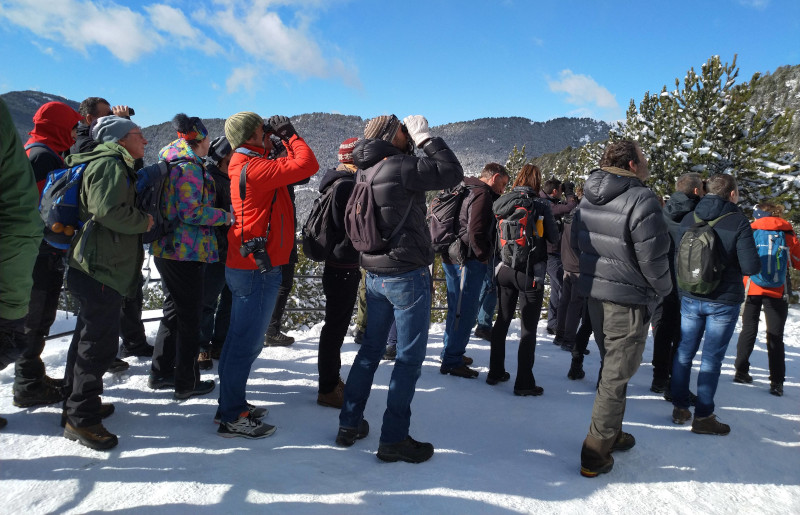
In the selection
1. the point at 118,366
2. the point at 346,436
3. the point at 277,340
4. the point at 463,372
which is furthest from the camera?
the point at 277,340

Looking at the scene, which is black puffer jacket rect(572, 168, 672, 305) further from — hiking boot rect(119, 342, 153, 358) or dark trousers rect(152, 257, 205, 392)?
hiking boot rect(119, 342, 153, 358)

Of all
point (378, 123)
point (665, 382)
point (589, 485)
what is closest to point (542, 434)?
point (589, 485)

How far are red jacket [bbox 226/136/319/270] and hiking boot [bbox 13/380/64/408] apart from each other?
1.74 m

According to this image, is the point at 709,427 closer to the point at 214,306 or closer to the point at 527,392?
the point at 527,392

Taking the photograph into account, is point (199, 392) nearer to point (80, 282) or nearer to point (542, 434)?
point (80, 282)

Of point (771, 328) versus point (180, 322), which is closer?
point (180, 322)

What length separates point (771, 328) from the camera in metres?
4.95

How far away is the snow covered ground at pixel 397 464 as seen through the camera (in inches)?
97.3

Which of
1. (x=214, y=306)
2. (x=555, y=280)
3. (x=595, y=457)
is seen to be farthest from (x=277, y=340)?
(x=555, y=280)

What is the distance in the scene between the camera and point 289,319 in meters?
14.9

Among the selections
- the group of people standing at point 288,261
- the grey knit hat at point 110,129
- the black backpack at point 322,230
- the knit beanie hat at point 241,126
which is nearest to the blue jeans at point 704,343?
the group of people standing at point 288,261

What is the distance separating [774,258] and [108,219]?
5909mm

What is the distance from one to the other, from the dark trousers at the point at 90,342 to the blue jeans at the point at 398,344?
151 cm

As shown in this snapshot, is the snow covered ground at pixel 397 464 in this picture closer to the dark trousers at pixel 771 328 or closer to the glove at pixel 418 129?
the dark trousers at pixel 771 328
